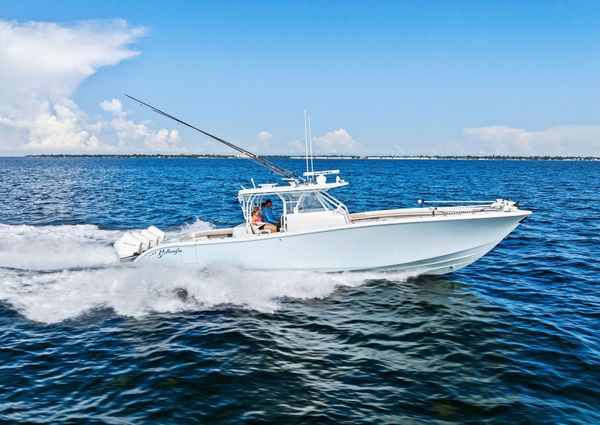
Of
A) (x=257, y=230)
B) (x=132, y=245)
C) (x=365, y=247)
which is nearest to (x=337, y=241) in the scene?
(x=365, y=247)

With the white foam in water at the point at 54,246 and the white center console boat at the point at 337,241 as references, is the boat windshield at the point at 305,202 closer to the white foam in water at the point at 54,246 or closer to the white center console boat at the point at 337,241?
the white center console boat at the point at 337,241

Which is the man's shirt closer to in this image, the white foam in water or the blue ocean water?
the blue ocean water

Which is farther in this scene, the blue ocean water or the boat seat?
the boat seat

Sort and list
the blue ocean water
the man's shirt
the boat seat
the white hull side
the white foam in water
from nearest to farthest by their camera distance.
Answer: the blue ocean water < the white hull side < the boat seat < the man's shirt < the white foam in water

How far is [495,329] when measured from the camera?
31.4 ft

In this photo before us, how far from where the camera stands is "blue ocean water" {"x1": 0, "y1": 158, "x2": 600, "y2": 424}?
6.69m

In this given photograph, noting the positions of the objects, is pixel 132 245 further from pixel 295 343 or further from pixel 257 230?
pixel 295 343

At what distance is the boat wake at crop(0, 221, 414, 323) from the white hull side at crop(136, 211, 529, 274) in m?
0.30

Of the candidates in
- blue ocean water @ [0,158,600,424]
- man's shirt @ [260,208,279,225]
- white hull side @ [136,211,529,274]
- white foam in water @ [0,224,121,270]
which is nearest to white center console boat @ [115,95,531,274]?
white hull side @ [136,211,529,274]

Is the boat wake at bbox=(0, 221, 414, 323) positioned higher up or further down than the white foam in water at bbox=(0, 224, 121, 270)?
further down

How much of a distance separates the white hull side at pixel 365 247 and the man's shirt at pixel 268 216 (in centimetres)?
95

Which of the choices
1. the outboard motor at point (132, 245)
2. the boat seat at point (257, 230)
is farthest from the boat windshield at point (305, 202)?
the outboard motor at point (132, 245)

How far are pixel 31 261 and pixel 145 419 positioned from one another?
10.6 meters

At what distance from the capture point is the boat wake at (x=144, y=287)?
1080cm
